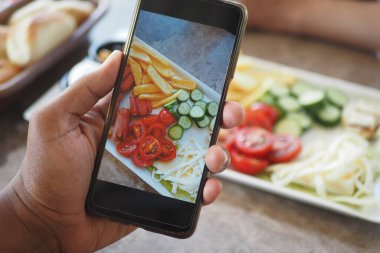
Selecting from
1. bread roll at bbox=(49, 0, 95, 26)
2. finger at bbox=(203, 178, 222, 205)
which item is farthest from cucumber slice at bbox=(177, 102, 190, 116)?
bread roll at bbox=(49, 0, 95, 26)

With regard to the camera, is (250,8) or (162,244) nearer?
(162,244)

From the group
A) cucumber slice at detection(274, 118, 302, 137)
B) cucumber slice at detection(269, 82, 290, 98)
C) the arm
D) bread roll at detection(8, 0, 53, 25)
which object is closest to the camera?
cucumber slice at detection(274, 118, 302, 137)

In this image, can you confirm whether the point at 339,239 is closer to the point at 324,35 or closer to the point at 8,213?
the point at 8,213

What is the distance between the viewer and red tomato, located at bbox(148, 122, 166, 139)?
0.79 metres

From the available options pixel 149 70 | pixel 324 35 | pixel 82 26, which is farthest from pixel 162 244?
pixel 324 35

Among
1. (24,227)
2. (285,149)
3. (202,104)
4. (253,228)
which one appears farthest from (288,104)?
(24,227)

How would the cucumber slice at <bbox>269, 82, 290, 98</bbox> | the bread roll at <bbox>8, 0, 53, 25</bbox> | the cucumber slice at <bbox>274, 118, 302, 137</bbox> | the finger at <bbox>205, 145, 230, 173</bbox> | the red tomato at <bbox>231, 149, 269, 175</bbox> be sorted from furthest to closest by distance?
the bread roll at <bbox>8, 0, 53, 25</bbox> < the cucumber slice at <bbox>269, 82, 290, 98</bbox> < the cucumber slice at <bbox>274, 118, 302, 137</bbox> < the red tomato at <bbox>231, 149, 269, 175</bbox> < the finger at <bbox>205, 145, 230, 173</bbox>

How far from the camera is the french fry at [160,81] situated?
2.61 ft

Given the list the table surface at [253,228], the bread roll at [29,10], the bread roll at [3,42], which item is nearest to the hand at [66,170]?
the table surface at [253,228]

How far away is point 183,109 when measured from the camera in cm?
79

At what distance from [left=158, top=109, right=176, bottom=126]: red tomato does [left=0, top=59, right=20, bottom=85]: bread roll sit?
0.58 meters

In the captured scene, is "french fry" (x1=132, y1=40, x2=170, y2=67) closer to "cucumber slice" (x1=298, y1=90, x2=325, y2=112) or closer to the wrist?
the wrist

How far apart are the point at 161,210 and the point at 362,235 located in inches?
18.3

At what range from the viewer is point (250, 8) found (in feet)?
5.35
